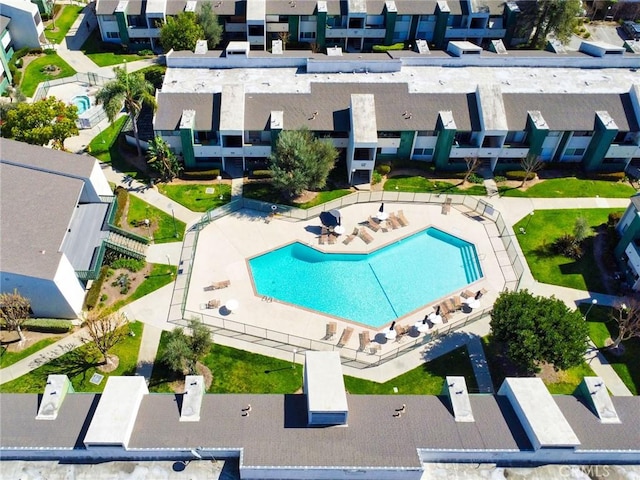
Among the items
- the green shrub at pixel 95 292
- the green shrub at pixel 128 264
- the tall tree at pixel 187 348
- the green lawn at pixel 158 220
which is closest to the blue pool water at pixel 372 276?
the green lawn at pixel 158 220

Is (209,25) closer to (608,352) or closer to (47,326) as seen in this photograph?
(47,326)

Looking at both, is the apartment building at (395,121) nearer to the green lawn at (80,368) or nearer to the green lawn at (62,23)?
the green lawn at (80,368)

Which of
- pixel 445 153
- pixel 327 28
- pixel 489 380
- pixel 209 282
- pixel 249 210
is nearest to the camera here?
A: pixel 489 380

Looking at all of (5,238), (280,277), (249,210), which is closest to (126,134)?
(249,210)

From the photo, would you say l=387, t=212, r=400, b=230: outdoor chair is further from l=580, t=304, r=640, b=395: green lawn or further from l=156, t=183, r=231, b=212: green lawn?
l=580, t=304, r=640, b=395: green lawn

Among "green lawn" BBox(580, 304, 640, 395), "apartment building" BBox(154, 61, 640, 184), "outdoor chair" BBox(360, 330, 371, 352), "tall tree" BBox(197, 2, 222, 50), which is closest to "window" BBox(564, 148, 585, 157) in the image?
"apartment building" BBox(154, 61, 640, 184)

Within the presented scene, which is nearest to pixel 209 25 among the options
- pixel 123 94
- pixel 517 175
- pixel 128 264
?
pixel 123 94

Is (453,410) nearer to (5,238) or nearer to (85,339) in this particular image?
(85,339)
